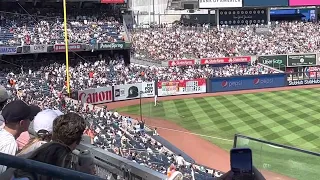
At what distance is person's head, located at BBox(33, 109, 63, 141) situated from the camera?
379cm

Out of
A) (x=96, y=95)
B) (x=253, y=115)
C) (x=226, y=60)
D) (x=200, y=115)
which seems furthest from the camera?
(x=226, y=60)

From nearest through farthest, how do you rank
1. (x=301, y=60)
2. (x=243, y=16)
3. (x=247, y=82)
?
(x=247, y=82) < (x=301, y=60) < (x=243, y=16)

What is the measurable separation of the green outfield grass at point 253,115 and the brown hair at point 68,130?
16.1 meters

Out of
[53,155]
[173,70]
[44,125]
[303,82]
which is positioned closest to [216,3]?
[173,70]

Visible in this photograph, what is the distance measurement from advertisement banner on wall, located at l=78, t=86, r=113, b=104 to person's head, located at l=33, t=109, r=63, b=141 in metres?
25.7

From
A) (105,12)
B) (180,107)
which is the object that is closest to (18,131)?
(180,107)

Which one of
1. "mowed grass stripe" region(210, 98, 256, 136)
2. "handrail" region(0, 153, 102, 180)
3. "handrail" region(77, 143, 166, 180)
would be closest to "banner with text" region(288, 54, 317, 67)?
"mowed grass stripe" region(210, 98, 256, 136)

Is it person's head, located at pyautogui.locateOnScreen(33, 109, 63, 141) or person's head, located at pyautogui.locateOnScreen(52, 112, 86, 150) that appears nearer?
person's head, located at pyautogui.locateOnScreen(52, 112, 86, 150)

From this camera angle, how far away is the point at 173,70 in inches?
1486

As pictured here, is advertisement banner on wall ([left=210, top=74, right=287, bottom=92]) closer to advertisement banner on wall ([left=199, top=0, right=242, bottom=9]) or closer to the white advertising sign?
the white advertising sign

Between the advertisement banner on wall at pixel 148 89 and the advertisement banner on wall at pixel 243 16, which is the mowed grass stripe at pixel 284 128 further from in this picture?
the advertisement banner on wall at pixel 243 16

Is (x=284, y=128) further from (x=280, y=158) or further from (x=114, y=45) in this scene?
(x=280, y=158)

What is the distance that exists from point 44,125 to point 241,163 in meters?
1.84

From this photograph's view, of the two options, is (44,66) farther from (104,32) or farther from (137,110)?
(137,110)
